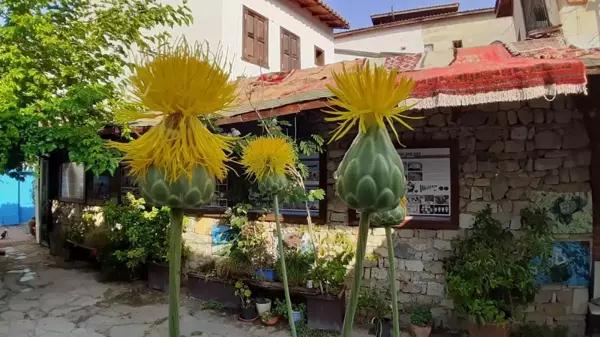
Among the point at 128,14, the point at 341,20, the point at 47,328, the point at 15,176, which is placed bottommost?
the point at 47,328

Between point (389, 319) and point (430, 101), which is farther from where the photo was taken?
point (389, 319)

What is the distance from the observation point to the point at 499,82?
375cm

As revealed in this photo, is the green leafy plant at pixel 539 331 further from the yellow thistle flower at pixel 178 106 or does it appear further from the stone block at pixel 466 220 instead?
the yellow thistle flower at pixel 178 106

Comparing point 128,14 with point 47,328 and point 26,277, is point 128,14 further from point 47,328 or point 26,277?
point 26,277

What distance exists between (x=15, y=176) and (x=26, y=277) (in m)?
2.12

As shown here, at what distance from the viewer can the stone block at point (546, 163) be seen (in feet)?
16.0

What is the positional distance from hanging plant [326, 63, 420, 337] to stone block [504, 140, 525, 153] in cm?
464

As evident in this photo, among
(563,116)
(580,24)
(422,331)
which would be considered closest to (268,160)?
(422,331)

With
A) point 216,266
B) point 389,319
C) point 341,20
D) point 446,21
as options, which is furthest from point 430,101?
point 446,21

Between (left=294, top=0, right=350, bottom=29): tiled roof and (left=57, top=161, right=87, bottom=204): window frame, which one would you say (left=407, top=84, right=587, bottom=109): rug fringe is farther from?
(left=57, top=161, right=87, bottom=204): window frame

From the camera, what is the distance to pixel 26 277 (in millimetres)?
7949

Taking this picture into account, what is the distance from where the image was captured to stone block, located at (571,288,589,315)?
4807 millimetres

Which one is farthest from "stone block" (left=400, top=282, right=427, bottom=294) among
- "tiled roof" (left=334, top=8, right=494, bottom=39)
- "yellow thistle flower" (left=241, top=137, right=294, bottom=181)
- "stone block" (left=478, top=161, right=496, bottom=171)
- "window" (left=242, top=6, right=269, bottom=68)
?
"tiled roof" (left=334, top=8, right=494, bottom=39)

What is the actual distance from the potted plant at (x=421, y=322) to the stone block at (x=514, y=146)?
2.30 metres
